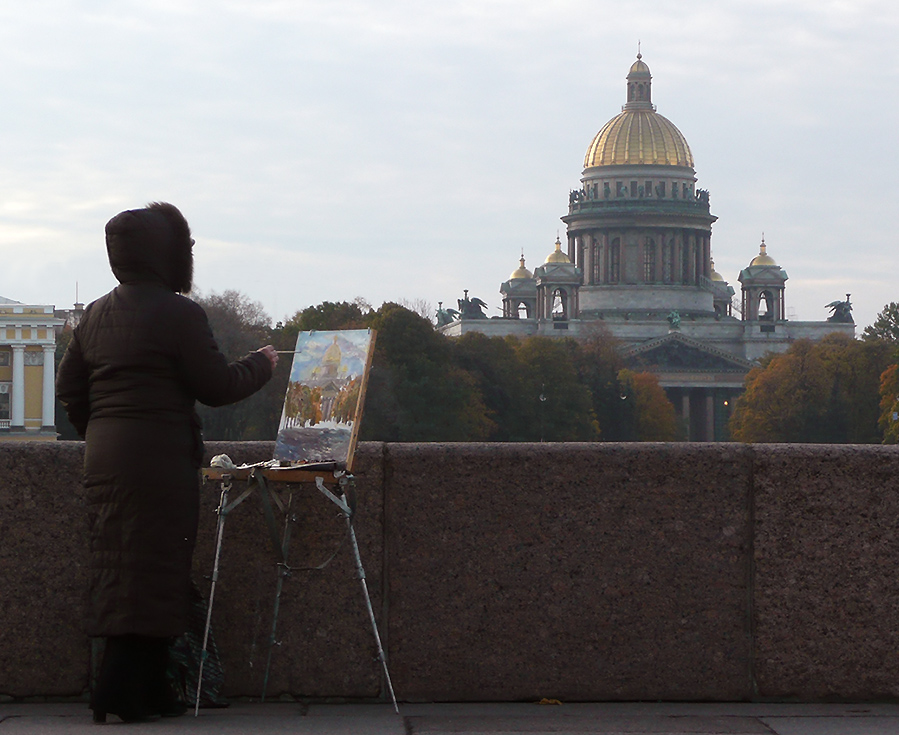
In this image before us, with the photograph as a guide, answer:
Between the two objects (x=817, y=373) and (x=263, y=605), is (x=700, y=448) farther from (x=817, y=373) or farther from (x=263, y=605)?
(x=817, y=373)

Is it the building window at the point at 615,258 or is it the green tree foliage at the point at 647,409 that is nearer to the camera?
the green tree foliage at the point at 647,409

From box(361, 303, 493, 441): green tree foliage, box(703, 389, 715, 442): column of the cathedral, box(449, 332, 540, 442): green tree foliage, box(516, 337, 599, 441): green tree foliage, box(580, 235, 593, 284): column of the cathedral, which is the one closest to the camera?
box(361, 303, 493, 441): green tree foliage

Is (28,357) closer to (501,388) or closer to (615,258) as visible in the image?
(501,388)

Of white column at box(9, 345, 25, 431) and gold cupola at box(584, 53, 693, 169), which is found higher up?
gold cupola at box(584, 53, 693, 169)

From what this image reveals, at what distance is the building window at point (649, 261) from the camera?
14075cm

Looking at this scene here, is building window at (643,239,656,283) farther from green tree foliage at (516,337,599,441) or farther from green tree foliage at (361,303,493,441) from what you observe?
green tree foliage at (361,303,493,441)

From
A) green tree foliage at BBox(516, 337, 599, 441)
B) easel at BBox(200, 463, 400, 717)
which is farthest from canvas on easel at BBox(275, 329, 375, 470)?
green tree foliage at BBox(516, 337, 599, 441)

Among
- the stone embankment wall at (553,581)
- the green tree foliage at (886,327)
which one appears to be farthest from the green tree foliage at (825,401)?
the stone embankment wall at (553,581)

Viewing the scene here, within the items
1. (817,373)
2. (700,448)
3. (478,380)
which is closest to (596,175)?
(817,373)

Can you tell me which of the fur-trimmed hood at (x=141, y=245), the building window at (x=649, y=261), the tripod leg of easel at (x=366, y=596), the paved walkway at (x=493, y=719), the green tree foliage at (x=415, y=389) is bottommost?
the paved walkway at (x=493, y=719)

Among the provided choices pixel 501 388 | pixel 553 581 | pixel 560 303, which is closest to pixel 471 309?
pixel 560 303

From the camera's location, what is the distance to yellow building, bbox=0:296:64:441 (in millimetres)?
98312

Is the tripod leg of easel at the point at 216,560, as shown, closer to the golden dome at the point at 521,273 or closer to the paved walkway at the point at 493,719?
the paved walkway at the point at 493,719

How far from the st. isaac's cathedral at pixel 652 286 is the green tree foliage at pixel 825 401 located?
32.0m
